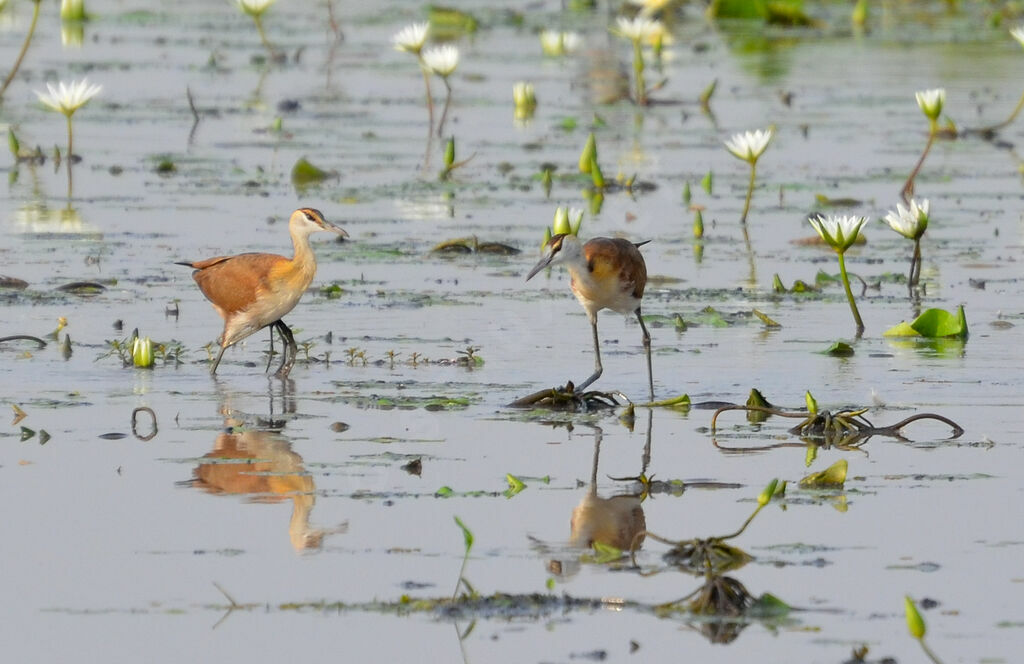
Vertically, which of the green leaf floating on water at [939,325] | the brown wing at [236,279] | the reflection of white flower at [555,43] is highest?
the reflection of white flower at [555,43]

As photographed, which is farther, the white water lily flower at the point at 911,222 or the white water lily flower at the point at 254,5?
the white water lily flower at the point at 254,5

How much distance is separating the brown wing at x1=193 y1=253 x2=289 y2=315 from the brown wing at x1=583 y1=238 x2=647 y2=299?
1589 mm

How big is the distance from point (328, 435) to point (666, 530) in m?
1.96

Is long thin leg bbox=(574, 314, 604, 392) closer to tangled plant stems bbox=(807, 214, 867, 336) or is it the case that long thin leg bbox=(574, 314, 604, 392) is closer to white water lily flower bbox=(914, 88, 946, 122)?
tangled plant stems bbox=(807, 214, 867, 336)

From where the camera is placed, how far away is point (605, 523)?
7203 millimetres

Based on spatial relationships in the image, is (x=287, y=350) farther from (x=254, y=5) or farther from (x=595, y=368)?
(x=254, y=5)

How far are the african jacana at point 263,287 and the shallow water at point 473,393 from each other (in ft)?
0.84

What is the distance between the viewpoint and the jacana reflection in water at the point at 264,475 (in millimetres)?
7051

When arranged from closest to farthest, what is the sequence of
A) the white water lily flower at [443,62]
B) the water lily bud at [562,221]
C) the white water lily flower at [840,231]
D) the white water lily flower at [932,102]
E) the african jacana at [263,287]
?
1. the african jacana at [263,287]
2. the white water lily flower at [840,231]
3. the water lily bud at [562,221]
4. the white water lily flower at [932,102]
5. the white water lily flower at [443,62]

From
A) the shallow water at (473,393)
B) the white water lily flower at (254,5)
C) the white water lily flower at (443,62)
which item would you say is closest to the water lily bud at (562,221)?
the shallow water at (473,393)

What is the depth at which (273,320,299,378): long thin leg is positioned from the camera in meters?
9.79

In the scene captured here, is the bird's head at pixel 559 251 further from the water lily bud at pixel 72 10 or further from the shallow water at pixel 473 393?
the water lily bud at pixel 72 10

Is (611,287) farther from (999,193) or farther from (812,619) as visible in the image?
(999,193)

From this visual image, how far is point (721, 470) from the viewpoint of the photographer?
7.96m
